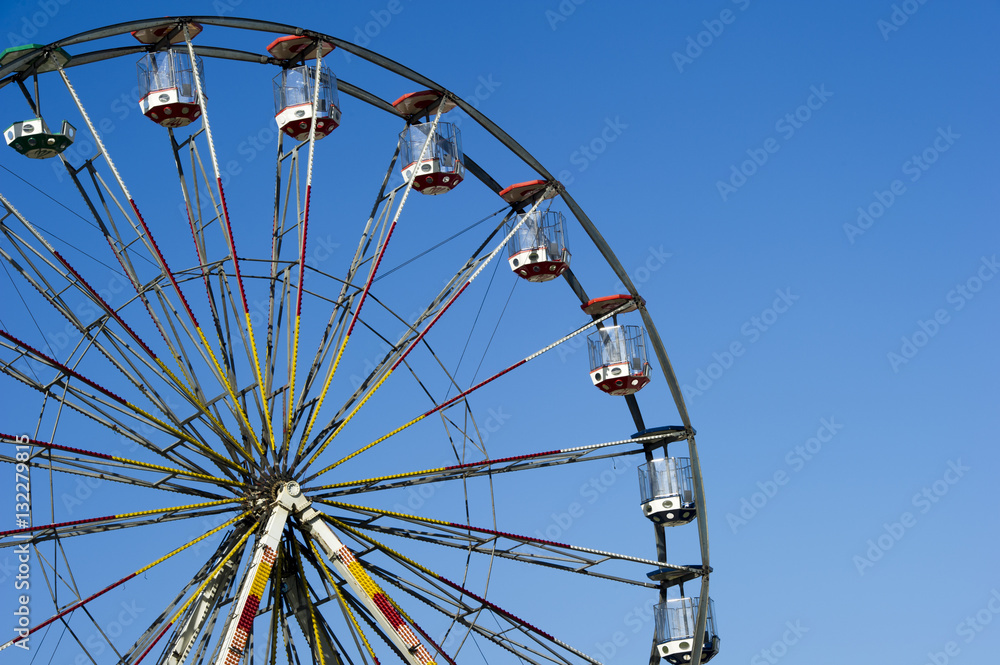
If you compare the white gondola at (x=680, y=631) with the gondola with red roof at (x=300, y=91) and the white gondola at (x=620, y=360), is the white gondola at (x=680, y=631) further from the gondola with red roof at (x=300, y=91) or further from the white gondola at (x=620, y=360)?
the gondola with red roof at (x=300, y=91)

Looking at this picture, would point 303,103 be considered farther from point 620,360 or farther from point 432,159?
point 620,360

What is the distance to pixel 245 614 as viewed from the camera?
18.9 m

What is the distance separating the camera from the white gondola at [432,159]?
952 inches

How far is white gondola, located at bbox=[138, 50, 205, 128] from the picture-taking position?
73.6 ft

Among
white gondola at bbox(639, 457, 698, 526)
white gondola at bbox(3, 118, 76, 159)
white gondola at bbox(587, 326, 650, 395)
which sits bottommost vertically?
white gondola at bbox(639, 457, 698, 526)

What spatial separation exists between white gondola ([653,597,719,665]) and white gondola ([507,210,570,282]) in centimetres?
615

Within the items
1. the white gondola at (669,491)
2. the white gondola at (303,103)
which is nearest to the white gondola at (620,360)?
the white gondola at (669,491)

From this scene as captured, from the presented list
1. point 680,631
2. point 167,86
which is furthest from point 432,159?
point 680,631

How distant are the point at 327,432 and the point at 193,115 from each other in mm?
5413

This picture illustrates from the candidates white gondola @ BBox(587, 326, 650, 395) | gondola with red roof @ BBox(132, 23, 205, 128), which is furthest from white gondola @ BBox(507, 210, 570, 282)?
gondola with red roof @ BBox(132, 23, 205, 128)

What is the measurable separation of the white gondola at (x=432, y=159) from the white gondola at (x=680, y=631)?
8056 millimetres

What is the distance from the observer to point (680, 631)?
25.5m

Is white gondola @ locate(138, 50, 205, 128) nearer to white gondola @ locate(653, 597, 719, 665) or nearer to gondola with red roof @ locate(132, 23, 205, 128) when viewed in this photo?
gondola with red roof @ locate(132, 23, 205, 128)

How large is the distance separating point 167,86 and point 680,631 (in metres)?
12.2
